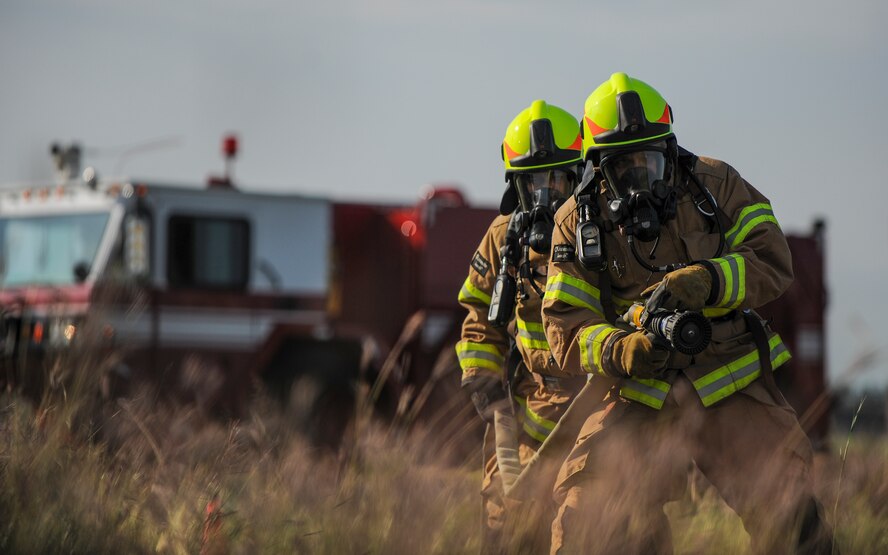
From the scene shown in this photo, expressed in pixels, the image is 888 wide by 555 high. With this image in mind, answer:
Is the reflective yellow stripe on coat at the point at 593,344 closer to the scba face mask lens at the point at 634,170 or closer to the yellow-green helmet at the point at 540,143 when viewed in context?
the scba face mask lens at the point at 634,170

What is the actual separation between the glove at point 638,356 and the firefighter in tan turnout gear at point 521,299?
97cm

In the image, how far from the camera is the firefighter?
4.21m

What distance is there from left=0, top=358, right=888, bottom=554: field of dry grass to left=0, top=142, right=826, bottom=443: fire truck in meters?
4.12

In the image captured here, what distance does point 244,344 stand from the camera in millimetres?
10188

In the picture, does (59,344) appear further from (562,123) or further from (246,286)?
(246,286)

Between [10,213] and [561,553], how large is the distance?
7.02 m

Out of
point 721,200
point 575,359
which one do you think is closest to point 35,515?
point 575,359

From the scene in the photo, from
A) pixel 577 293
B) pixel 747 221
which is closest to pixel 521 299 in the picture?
pixel 577 293

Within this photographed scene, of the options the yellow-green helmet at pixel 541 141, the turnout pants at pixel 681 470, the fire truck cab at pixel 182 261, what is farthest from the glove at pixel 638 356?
the fire truck cab at pixel 182 261

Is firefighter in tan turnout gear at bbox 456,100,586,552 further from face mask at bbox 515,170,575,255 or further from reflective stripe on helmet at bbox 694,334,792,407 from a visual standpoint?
reflective stripe on helmet at bbox 694,334,792,407

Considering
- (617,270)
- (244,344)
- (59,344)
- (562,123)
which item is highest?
(562,123)

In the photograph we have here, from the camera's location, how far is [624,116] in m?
4.55

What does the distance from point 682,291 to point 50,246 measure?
6.64 metres

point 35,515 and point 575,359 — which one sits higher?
point 575,359
